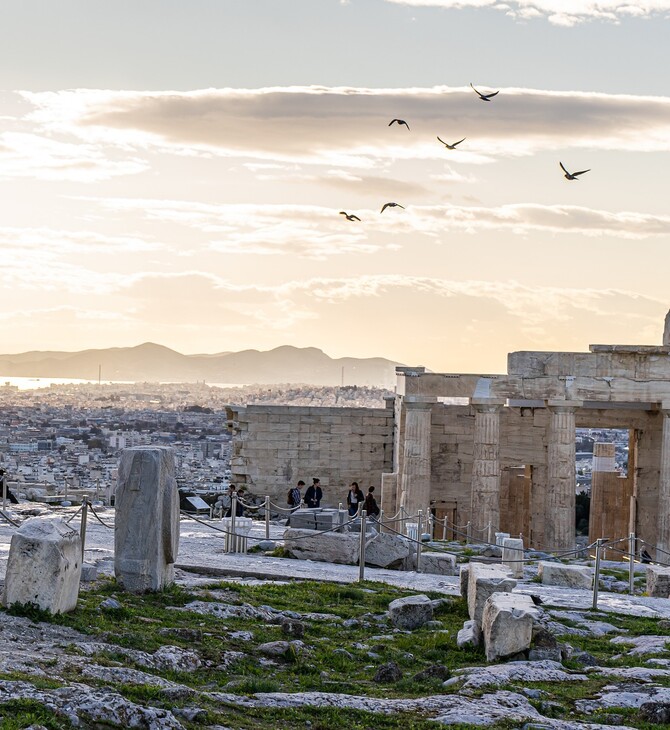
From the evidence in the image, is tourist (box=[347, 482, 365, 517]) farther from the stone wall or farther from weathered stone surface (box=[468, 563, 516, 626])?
weathered stone surface (box=[468, 563, 516, 626])

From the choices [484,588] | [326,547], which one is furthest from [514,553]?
[484,588]

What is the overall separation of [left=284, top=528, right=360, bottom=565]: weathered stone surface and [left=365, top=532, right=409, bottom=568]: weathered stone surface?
0.74 ft

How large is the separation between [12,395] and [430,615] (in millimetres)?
182604

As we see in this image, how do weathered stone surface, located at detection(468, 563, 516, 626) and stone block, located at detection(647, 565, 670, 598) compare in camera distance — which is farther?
stone block, located at detection(647, 565, 670, 598)

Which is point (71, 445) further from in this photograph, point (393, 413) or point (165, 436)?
point (393, 413)

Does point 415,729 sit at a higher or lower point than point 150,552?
lower

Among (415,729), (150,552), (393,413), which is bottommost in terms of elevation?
(415,729)

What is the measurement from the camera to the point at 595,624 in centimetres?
1653

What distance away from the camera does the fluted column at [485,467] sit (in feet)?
107

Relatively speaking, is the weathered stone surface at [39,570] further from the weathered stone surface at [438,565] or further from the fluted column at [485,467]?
the fluted column at [485,467]

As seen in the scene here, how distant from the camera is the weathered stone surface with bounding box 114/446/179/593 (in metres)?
15.2

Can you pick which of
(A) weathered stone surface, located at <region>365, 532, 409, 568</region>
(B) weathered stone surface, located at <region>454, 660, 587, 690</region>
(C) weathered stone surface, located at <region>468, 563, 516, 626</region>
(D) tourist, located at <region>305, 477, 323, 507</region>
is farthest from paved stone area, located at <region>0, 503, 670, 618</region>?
(D) tourist, located at <region>305, 477, 323, 507</region>

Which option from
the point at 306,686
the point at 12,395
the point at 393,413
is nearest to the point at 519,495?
the point at 393,413

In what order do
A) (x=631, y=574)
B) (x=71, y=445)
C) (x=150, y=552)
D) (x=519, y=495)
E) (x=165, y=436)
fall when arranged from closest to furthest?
1. (x=150, y=552)
2. (x=631, y=574)
3. (x=519, y=495)
4. (x=71, y=445)
5. (x=165, y=436)
